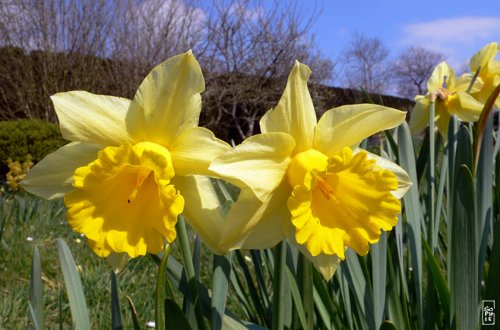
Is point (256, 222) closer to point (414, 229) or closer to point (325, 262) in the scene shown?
point (325, 262)

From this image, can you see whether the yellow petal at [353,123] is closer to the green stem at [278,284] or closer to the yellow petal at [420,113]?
the green stem at [278,284]

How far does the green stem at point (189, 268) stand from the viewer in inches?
29.1

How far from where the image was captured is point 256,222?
68cm

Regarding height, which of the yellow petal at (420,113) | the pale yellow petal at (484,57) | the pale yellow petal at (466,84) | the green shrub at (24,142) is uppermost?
the pale yellow petal at (484,57)

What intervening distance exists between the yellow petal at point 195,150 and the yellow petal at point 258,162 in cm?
3

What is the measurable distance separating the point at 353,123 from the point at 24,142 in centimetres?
628

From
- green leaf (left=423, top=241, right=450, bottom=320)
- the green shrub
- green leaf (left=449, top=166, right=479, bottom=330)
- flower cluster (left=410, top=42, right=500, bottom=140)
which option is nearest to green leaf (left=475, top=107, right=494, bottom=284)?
green leaf (left=423, top=241, right=450, bottom=320)

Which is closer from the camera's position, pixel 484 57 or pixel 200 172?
pixel 200 172

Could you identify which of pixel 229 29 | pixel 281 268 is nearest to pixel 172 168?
pixel 281 268

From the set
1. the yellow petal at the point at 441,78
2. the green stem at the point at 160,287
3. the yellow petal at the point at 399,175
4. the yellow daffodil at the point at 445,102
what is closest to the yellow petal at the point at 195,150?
the green stem at the point at 160,287

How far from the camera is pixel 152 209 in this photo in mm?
696

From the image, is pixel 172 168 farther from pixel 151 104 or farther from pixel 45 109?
pixel 45 109

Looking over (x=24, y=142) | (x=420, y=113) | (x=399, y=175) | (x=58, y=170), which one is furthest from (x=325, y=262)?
(x=24, y=142)

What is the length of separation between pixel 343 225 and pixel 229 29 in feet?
37.8
